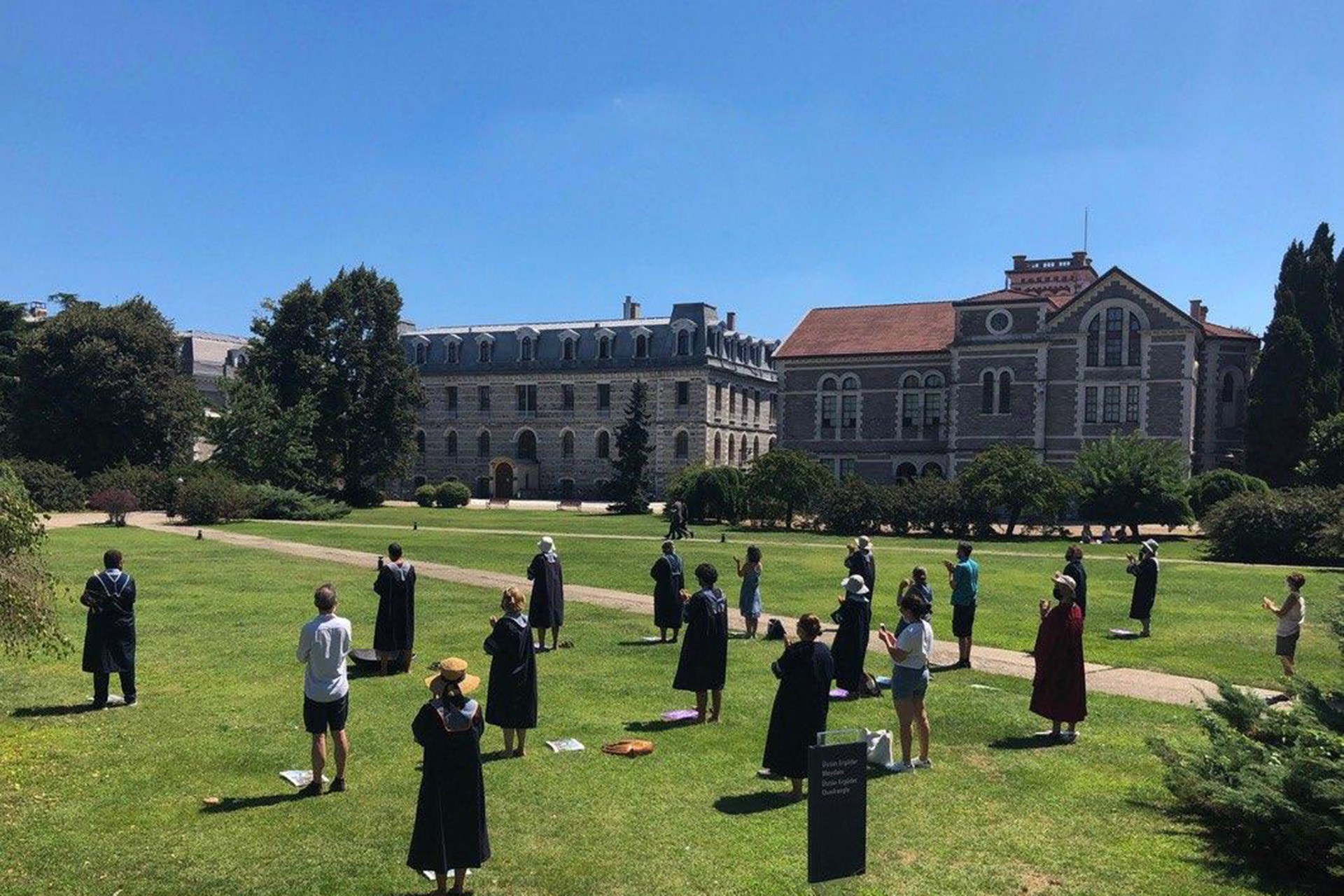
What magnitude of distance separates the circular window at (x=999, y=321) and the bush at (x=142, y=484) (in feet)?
146

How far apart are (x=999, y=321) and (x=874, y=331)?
8946mm

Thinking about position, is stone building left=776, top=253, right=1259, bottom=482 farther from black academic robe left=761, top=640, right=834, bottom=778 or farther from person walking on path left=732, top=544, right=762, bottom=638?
black academic robe left=761, top=640, right=834, bottom=778

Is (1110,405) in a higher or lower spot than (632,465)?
higher

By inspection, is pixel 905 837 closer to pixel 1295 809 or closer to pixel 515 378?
pixel 1295 809

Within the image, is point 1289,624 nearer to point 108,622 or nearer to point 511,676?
point 511,676

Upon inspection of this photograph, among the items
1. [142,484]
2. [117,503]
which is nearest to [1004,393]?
[117,503]

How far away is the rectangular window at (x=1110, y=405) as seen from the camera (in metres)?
55.2

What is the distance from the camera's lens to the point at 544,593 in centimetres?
1562

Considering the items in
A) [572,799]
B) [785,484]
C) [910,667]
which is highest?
[785,484]

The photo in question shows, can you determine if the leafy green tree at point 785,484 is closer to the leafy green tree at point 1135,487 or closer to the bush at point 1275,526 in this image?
the leafy green tree at point 1135,487

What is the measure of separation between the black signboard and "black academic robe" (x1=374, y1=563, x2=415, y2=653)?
8760 mm

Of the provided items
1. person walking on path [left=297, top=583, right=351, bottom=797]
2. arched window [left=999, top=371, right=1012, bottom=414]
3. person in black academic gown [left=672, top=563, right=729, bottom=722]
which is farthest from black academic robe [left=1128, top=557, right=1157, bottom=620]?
arched window [left=999, top=371, right=1012, bottom=414]

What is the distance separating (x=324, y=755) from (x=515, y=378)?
237 feet

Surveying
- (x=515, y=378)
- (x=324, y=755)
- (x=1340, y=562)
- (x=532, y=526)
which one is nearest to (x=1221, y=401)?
(x=1340, y=562)
